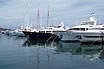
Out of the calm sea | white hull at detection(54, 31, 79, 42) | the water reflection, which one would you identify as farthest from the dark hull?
the calm sea

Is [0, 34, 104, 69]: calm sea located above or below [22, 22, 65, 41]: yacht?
above

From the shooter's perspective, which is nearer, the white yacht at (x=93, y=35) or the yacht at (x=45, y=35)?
the white yacht at (x=93, y=35)

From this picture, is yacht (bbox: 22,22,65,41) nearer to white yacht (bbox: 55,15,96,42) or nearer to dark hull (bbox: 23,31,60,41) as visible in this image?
dark hull (bbox: 23,31,60,41)

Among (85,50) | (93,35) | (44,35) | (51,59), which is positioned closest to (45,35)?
(44,35)

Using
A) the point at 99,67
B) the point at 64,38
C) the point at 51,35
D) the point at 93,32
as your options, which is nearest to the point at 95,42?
the point at 93,32

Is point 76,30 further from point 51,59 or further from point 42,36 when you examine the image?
point 51,59

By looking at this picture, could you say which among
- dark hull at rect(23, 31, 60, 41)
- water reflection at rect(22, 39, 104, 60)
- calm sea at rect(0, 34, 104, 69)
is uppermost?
calm sea at rect(0, 34, 104, 69)

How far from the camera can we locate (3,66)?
26078mm

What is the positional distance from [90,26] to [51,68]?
34.7 meters

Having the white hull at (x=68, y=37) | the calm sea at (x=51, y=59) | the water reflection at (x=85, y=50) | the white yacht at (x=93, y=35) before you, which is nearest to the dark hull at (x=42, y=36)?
the white hull at (x=68, y=37)

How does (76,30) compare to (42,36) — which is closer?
(76,30)

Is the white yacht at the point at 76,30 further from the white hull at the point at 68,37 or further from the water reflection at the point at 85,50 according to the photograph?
the water reflection at the point at 85,50

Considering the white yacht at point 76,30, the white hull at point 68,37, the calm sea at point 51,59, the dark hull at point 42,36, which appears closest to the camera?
the calm sea at point 51,59

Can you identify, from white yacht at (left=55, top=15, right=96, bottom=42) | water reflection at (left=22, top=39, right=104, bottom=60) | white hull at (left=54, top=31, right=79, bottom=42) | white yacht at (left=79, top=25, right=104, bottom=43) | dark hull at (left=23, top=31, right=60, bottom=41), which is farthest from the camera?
dark hull at (left=23, top=31, right=60, bottom=41)
